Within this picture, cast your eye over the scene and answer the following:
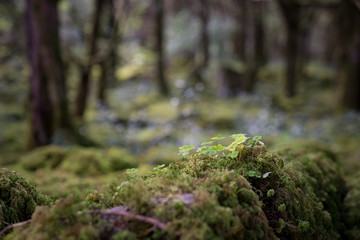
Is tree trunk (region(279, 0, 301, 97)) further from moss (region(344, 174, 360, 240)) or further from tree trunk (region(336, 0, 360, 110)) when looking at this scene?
moss (region(344, 174, 360, 240))

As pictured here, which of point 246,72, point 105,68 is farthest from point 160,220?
point 246,72

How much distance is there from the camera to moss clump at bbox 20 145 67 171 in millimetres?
5914

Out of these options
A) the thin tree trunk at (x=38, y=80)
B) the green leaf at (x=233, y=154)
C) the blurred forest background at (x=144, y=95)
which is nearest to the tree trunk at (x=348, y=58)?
the blurred forest background at (x=144, y=95)

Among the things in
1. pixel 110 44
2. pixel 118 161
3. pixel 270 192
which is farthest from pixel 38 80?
pixel 270 192

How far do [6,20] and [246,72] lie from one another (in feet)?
41.5

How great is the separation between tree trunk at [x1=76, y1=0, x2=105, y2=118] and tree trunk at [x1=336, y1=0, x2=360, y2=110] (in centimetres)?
940

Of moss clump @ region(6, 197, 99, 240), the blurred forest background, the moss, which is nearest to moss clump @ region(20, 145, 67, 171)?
the blurred forest background

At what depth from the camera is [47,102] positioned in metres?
8.17

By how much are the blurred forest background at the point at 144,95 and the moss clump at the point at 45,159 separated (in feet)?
0.07

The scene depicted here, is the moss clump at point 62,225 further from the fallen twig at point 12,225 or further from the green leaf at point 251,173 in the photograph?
the green leaf at point 251,173

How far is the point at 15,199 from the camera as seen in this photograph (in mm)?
1848

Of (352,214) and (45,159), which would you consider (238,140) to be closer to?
(352,214)

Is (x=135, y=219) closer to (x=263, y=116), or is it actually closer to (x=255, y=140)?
(x=255, y=140)

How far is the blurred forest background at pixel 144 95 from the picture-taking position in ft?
24.5
